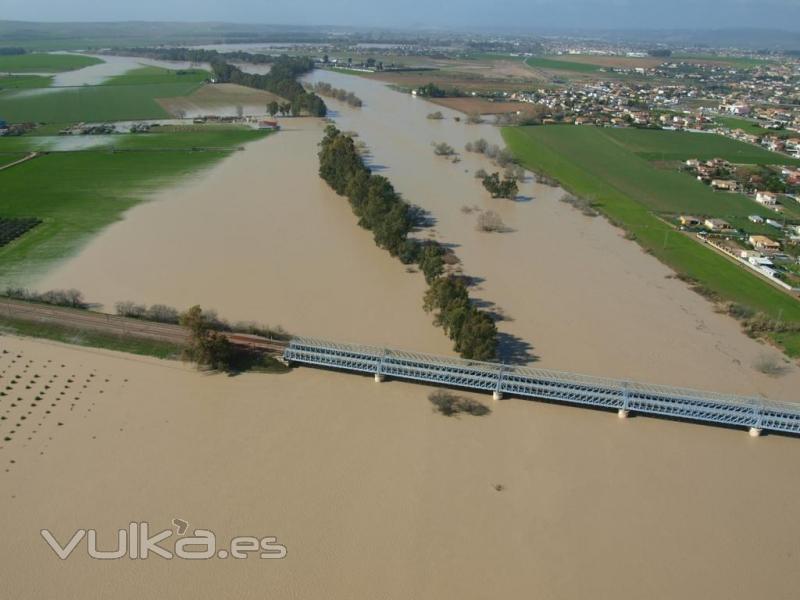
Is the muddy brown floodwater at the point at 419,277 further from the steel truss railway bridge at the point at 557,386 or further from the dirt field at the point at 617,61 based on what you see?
the dirt field at the point at 617,61

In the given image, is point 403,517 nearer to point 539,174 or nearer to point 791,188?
point 539,174

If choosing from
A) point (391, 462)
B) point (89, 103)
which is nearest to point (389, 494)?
point (391, 462)

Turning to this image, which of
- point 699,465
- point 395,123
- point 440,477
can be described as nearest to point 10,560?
point 440,477

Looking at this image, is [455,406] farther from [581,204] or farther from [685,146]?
[685,146]

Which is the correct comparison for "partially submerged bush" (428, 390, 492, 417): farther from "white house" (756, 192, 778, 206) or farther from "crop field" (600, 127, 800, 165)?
"crop field" (600, 127, 800, 165)

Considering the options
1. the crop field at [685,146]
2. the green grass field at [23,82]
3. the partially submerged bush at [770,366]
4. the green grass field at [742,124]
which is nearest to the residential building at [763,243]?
the partially submerged bush at [770,366]
